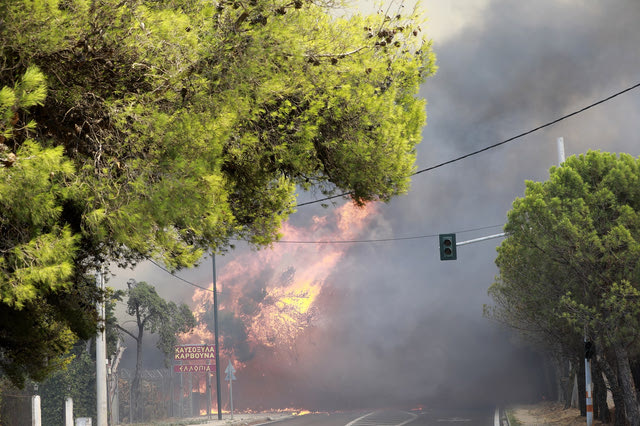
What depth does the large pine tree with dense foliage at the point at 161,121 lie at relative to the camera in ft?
21.1

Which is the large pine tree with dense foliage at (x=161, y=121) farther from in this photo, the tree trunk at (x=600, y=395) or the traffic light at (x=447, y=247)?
the tree trunk at (x=600, y=395)

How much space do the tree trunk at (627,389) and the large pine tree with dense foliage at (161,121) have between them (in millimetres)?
14332

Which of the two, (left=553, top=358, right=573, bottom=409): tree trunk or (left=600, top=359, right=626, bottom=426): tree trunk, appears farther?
(left=553, top=358, right=573, bottom=409): tree trunk

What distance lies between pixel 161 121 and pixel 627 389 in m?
19.0

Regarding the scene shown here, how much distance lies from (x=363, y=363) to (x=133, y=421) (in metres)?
26.4

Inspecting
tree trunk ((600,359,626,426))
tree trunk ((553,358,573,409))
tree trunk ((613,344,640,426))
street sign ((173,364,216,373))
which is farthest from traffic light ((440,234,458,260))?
A: street sign ((173,364,216,373))

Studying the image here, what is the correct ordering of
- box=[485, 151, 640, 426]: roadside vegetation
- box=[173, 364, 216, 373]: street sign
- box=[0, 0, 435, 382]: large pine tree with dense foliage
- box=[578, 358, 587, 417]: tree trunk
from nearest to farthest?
1. box=[0, 0, 435, 382]: large pine tree with dense foliage
2. box=[485, 151, 640, 426]: roadside vegetation
3. box=[578, 358, 587, 417]: tree trunk
4. box=[173, 364, 216, 373]: street sign

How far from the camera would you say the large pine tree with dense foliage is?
6.44 meters

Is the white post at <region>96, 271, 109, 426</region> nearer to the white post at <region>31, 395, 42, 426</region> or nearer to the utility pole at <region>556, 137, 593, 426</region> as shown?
the white post at <region>31, 395, 42, 426</region>

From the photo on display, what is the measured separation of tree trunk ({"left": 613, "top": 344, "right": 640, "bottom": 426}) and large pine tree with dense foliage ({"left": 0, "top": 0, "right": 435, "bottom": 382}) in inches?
564

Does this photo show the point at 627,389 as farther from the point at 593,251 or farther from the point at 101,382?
the point at 101,382

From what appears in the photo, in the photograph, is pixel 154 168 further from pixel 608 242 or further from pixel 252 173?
pixel 608 242

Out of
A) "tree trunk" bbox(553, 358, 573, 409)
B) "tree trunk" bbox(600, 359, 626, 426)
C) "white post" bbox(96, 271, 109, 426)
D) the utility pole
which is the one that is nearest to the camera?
"white post" bbox(96, 271, 109, 426)

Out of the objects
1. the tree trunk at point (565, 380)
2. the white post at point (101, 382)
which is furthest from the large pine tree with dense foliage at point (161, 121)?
the tree trunk at point (565, 380)
